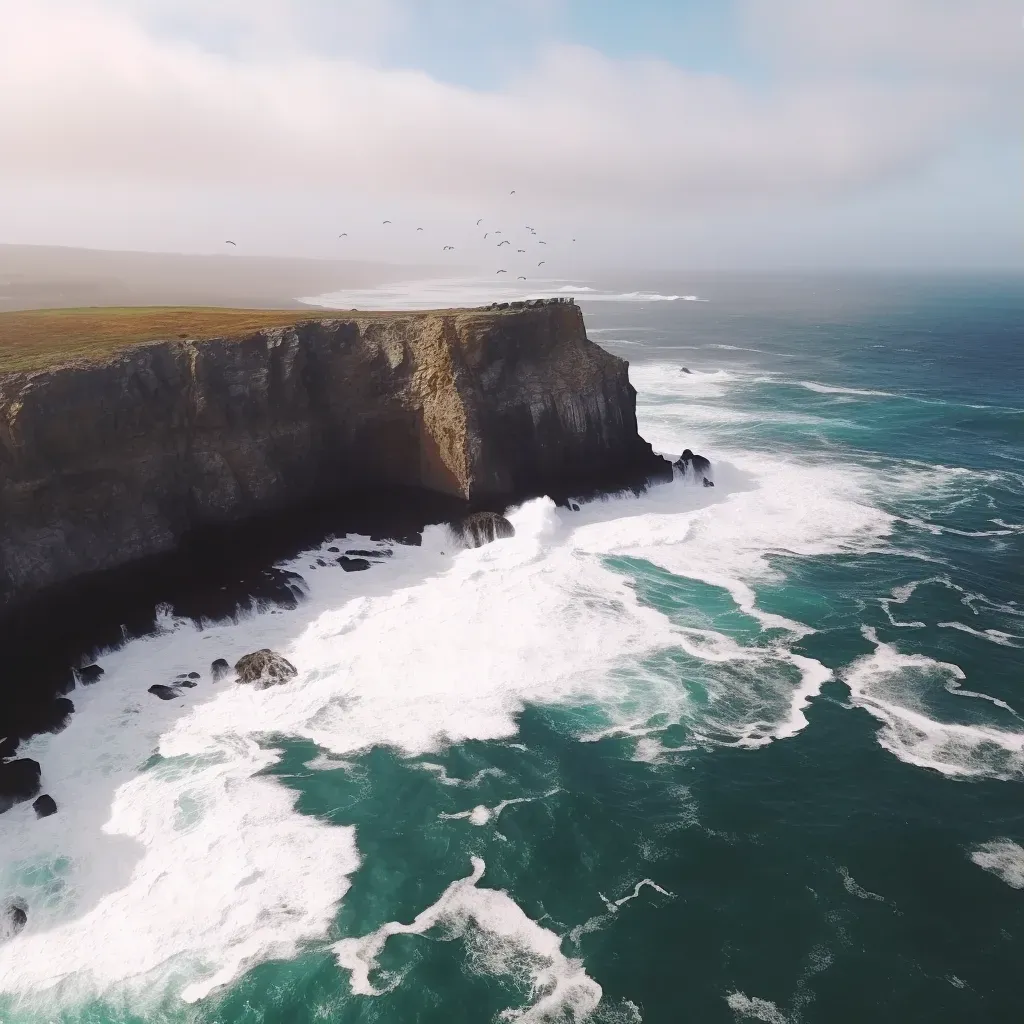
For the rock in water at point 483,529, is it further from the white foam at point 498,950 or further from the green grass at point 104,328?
the white foam at point 498,950

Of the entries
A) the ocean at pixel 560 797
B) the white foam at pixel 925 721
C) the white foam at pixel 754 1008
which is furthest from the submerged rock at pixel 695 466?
the white foam at pixel 754 1008

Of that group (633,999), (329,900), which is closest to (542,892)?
(633,999)

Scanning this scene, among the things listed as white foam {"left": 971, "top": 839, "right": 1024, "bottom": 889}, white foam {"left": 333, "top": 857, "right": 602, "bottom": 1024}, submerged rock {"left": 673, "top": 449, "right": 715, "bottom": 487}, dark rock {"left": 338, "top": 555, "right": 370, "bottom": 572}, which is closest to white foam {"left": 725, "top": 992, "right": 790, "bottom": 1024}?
white foam {"left": 333, "top": 857, "right": 602, "bottom": 1024}

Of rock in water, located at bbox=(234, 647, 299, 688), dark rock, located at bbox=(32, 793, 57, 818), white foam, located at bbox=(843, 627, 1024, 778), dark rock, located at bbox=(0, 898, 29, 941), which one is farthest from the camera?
rock in water, located at bbox=(234, 647, 299, 688)

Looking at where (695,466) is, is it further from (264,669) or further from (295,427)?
(264,669)

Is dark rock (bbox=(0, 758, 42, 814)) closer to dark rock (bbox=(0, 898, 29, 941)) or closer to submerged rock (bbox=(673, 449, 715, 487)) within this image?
dark rock (bbox=(0, 898, 29, 941))

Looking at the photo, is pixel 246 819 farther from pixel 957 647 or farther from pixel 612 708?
pixel 957 647

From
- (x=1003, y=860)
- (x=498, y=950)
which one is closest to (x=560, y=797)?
(x=498, y=950)
